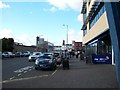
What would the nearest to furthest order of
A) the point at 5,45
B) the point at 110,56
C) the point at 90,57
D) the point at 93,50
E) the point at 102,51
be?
the point at 110,56 < the point at 90,57 < the point at 102,51 < the point at 93,50 < the point at 5,45

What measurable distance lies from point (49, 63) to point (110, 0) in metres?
15.1

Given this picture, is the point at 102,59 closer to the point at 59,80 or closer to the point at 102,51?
the point at 102,51

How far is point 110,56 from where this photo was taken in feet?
115

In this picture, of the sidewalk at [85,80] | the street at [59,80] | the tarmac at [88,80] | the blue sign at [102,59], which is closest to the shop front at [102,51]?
the blue sign at [102,59]

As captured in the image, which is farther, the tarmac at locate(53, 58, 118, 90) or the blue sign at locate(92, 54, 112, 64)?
the blue sign at locate(92, 54, 112, 64)

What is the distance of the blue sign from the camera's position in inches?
1384

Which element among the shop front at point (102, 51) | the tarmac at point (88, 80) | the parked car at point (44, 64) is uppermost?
the shop front at point (102, 51)

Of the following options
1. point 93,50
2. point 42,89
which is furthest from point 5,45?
point 42,89

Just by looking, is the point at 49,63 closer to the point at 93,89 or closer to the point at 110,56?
the point at 110,56

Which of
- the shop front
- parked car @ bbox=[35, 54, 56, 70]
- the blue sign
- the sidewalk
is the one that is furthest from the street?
the blue sign

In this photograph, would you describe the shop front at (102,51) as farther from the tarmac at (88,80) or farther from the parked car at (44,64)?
the tarmac at (88,80)

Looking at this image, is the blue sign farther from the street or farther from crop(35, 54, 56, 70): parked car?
the street

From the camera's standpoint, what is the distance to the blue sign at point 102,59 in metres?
35.2

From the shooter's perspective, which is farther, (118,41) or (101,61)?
(101,61)
